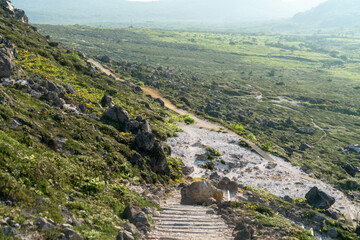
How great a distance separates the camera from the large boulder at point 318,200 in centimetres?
3428

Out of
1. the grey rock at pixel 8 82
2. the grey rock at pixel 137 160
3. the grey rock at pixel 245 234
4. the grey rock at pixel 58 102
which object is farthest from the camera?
the grey rock at pixel 58 102

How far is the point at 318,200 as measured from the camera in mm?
34719

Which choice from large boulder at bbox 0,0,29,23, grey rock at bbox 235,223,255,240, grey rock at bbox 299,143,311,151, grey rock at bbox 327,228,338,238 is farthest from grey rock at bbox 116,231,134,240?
large boulder at bbox 0,0,29,23

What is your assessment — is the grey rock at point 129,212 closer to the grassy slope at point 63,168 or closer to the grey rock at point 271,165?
the grassy slope at point 63,168

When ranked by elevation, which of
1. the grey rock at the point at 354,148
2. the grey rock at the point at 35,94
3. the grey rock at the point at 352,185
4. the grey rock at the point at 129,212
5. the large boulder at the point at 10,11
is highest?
the large boulder at the point at 10,11

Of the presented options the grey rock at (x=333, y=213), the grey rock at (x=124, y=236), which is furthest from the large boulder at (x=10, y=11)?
the grey rock at (x=333, y=213)

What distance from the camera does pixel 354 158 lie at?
65.0 m

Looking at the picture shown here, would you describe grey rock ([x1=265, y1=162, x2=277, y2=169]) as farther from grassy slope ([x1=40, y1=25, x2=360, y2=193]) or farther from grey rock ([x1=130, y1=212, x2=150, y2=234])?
grey rock ([x1=130, y1=212, x2=150, y2=234])

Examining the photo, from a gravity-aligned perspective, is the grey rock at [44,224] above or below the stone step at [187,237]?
above

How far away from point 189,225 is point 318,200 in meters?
21.9

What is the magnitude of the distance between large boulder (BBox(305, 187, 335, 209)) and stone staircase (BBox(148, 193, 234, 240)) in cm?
1764

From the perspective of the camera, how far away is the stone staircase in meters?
18.0

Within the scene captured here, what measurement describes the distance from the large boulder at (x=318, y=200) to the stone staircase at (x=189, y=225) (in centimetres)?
1764

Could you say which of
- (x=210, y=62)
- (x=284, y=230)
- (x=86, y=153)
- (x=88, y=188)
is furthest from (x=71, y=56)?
(x=210, y=62)
